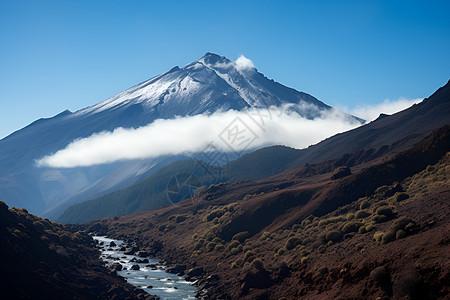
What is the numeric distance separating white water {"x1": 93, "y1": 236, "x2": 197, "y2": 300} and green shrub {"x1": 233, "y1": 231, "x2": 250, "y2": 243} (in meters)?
11.8

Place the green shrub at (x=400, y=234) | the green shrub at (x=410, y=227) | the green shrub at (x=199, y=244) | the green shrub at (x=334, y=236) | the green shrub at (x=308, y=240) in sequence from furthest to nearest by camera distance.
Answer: the green shrub at (x=199, y=244)
the green shrub at (x=308, y=240)
the green shrub at (x=334, y=236)
the green shrub at (x=410, y=227)
the green shrub at (x=400, y=234)

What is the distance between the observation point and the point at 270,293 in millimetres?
36125

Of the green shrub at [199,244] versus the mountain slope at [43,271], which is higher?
the mountain slope at [43,271]

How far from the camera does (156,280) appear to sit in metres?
47.7

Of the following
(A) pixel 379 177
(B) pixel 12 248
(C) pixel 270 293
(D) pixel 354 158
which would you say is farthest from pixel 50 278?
(D) pixel 354 158

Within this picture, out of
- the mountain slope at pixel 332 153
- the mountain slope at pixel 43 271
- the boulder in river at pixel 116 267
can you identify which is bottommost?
the mountain slope at pixel 332 153

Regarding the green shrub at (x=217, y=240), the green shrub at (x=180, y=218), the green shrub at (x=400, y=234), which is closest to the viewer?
the green shrub at (x=400, y=234)

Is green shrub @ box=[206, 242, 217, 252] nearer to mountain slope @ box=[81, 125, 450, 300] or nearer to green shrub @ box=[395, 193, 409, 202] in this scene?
mountain slope @ box=[81, 125, 450, 300]

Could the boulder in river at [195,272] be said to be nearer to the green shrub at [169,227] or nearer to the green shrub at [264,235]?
the green shrub at [264,235]

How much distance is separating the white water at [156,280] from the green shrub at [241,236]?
38.8 feet

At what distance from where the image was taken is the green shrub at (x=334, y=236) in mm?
40109

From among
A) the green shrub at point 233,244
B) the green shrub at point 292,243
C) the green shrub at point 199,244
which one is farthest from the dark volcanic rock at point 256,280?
the green shrub at point 199,244

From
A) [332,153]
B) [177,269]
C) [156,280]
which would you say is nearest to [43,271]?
[156,280]

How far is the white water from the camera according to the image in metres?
41.6
